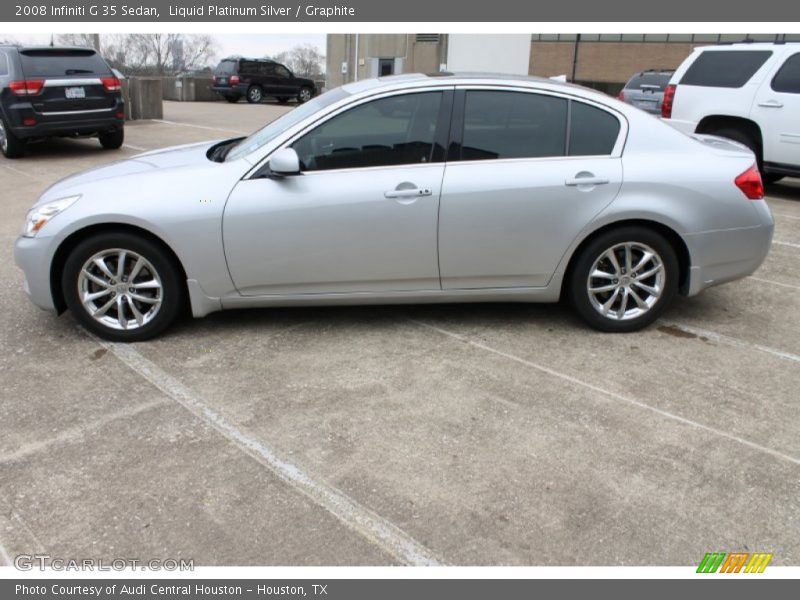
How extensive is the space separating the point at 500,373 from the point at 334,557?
177 cm

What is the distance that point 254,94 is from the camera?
28.9m

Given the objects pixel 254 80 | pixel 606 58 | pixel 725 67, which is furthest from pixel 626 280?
pixel 606 58

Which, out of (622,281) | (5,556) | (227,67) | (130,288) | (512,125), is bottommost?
(5,556)

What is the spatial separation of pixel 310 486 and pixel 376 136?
2.30 m

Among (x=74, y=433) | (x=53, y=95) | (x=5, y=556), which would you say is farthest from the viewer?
(x=53, y=95)

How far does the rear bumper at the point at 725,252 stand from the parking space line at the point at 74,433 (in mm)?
3390

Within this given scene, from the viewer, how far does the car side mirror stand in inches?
164

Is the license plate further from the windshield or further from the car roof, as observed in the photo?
the car roof

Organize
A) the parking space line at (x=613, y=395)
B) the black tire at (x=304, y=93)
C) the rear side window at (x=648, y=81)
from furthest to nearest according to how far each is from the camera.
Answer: the black tire at (x=304, y=93)
the rear side window at (x=648, y=81)
the parking space line at (x=613, y=395)

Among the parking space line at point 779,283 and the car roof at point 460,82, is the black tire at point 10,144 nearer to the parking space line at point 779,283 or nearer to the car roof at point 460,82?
the car roof at point 460,82

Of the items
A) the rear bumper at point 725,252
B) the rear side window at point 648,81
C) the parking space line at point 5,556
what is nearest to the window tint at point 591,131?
the rear bumper at point 725,252

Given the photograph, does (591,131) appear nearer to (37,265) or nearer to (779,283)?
(779,283)

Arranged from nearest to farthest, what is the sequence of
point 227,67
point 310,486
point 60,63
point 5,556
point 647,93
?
point 5,556
point 310,486
point 60,63
point 647,93
point 227,67

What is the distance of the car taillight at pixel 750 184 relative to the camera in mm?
4598
